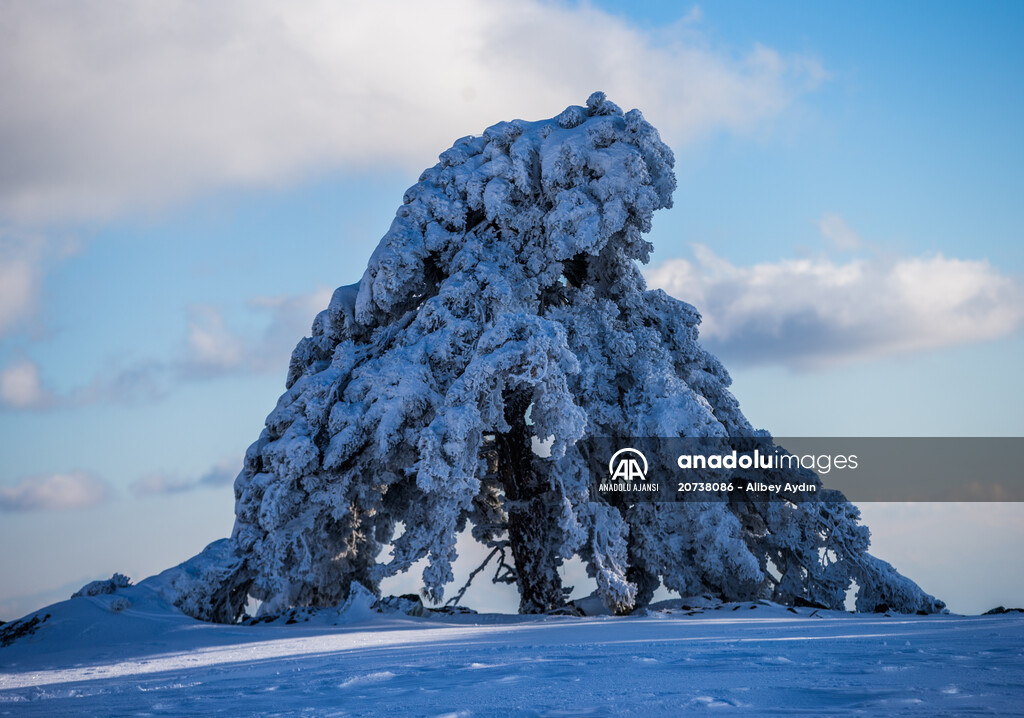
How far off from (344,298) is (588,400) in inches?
134

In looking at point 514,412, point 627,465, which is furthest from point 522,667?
point 627,465

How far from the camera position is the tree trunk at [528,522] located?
11.0 m

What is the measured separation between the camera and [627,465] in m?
11.2

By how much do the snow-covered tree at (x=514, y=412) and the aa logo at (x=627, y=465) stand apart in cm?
25

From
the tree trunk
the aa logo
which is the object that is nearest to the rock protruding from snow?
the tree trunk

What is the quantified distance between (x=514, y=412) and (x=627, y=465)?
5.14ft

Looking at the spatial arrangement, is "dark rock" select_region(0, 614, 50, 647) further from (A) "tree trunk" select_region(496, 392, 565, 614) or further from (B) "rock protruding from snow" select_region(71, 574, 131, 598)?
(A) "tree trunk" select_region(496, 392, 565, 614)

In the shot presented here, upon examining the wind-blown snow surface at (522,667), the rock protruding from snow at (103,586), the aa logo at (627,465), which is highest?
the aa logo at (627,465)

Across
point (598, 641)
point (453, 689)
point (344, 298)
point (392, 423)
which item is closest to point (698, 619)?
point (598, 641)

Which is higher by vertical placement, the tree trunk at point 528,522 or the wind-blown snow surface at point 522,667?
the tree trunk at point 528,522

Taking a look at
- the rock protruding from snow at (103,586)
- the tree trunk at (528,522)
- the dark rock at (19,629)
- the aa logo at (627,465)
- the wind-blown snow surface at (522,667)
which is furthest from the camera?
the aa logo at (627,465)

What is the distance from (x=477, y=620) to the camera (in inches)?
408

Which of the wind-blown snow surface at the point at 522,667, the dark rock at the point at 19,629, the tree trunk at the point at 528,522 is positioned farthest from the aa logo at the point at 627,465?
the dark rock at the point at 19,629

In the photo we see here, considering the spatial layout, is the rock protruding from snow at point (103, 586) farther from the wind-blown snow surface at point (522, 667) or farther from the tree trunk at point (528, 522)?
the tree trunk at point (528, 522)
